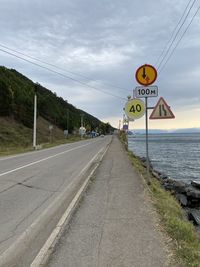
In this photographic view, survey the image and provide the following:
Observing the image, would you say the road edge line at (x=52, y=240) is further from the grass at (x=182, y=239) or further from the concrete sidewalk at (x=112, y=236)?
the grass at (x=182, y=239)

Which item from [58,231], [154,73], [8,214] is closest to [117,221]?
[58,231]

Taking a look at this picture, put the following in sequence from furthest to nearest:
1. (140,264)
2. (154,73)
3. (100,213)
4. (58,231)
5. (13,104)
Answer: (13,104), (154,73), (100,213), (58,231), (140,264)

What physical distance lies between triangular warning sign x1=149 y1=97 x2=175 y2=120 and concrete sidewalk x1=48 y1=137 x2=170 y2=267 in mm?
2711

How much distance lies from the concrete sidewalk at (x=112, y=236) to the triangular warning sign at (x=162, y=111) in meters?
2.71

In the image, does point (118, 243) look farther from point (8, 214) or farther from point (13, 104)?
point (13, 104)

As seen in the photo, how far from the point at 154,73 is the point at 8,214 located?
6.11 meters

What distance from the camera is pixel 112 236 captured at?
22.3 feet

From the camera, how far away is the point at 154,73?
1234 centimetres

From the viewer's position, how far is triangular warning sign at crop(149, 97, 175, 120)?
12.3 metres

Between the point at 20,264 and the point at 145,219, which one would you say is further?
the point at 145,219

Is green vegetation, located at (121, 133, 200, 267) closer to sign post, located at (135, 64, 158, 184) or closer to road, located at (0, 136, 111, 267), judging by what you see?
road, located at (0, 136, 111, 267)

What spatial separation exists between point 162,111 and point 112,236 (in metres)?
6.24

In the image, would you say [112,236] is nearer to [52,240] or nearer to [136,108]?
[52,240]

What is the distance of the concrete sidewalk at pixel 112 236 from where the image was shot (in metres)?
5.60
